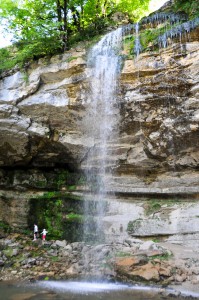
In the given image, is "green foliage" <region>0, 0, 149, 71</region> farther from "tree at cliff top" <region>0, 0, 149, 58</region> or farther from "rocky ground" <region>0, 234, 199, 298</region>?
"rocky ground" <region>0, 234, 199, 298</region>

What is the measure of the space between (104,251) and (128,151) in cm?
359

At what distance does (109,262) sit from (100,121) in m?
4.87

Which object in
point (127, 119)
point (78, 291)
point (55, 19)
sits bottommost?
point (78, 291)

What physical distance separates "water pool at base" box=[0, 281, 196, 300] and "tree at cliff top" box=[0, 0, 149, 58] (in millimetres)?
7855

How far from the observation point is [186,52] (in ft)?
29.2

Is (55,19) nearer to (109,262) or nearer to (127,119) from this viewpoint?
(127,119)

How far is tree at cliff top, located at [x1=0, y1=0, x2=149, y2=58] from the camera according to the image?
10672 millimetres

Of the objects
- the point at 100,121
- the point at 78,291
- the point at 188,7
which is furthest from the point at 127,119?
the point at 78,291

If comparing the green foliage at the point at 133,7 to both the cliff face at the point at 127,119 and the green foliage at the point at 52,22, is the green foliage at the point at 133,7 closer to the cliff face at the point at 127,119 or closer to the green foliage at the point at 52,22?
the green foliage at the point at 52,22

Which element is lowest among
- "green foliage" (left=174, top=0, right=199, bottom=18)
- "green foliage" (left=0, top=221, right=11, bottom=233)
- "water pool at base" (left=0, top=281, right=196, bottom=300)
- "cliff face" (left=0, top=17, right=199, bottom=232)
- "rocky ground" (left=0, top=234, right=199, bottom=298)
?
"water pool at base" (left=0, top=281, right=196, bottom=300)

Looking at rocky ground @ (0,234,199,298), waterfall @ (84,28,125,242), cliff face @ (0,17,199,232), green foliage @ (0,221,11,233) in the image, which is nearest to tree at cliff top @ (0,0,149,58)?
cliff face @ (0,17,199,232)

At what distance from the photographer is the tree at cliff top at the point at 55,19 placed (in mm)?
10672

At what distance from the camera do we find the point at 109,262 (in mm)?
8039

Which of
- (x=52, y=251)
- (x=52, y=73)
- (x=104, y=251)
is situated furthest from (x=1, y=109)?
(x=104, y=251)
